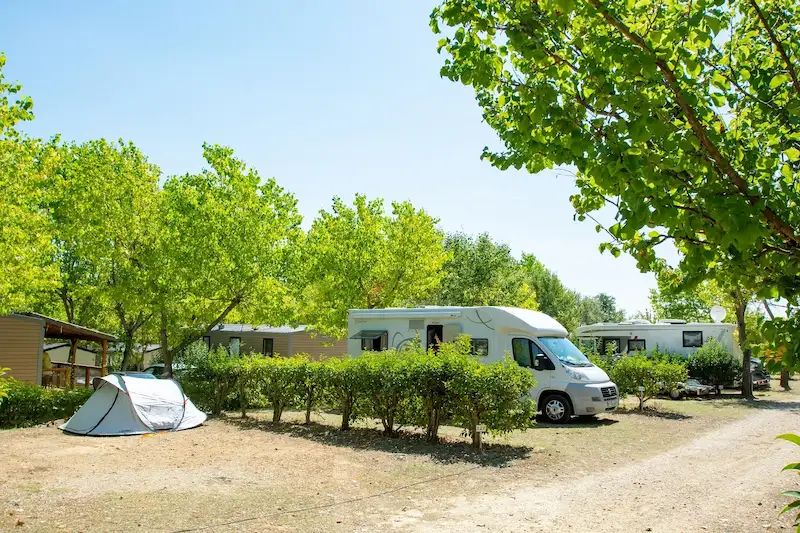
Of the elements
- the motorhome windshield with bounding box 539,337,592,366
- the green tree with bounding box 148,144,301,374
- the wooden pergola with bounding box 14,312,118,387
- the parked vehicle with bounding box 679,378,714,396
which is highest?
the green tree with bounding box 148,144,301,374

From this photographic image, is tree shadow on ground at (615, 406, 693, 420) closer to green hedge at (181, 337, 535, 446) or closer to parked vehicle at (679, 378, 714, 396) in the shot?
parked vehicle at (679, 378, 714, 396)

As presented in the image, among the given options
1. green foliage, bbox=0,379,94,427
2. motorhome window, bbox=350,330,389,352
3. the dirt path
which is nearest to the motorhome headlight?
the dirt path

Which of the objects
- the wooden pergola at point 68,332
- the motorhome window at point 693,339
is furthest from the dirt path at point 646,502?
the wooden pergola at point 68,332

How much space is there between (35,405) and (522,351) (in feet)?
35.8

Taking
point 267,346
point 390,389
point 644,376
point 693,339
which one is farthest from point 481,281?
point 390,389

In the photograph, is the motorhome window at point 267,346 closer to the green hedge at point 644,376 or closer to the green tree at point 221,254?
the green tree at point 221,254

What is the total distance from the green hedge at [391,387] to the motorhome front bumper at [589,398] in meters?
3.17

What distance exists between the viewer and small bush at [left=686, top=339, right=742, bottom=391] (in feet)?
71.8

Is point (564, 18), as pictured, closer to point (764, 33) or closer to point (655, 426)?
point (764, 33)

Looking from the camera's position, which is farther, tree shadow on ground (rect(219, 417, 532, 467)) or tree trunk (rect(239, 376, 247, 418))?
tree trunk (rect(239, 376, 247, 418))

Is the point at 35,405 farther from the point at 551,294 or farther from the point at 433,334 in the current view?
the point at 551,294

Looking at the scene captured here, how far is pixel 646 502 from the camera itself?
716 cm

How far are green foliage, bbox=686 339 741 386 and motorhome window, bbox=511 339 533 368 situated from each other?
1014cm

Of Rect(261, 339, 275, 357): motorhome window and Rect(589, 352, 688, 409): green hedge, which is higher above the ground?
Rect(261, 339, 275, 357): motorhome window
